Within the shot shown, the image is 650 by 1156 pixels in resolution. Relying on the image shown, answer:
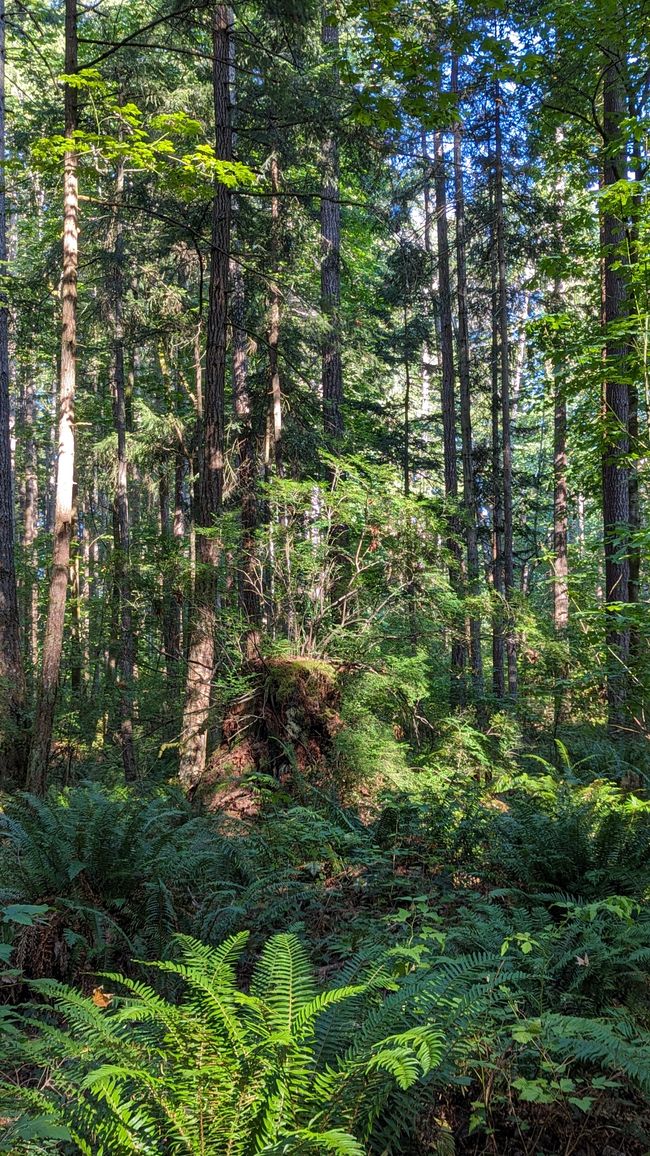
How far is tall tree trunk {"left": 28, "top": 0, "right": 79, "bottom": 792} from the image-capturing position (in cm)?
635

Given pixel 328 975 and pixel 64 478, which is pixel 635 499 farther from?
pixel 328 975

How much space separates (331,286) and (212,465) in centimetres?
658

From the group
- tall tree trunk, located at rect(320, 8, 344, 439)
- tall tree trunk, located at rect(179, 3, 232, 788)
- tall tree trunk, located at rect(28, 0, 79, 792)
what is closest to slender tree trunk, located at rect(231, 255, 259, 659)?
tall tree trunk, located at rect(179, 3, 232, 788)

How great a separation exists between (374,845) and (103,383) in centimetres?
1558

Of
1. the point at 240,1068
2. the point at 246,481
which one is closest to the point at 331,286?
the point at 246,481

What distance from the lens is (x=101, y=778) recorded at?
8.80m

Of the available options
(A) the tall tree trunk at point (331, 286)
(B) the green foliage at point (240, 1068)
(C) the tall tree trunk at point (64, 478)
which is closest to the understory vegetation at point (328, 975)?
(B) the green foliage at point (240, 1068)

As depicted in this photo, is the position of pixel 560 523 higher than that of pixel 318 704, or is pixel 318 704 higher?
pixel 560 523

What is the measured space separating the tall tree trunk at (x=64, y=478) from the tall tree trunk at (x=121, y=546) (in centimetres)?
213

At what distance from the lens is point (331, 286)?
1302cm

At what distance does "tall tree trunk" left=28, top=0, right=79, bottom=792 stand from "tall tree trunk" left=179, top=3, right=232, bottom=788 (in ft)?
5.11

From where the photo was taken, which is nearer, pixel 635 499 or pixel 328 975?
pixel 328 975

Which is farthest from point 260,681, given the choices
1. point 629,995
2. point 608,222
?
point 608,222

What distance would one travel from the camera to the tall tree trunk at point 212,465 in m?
7.77
